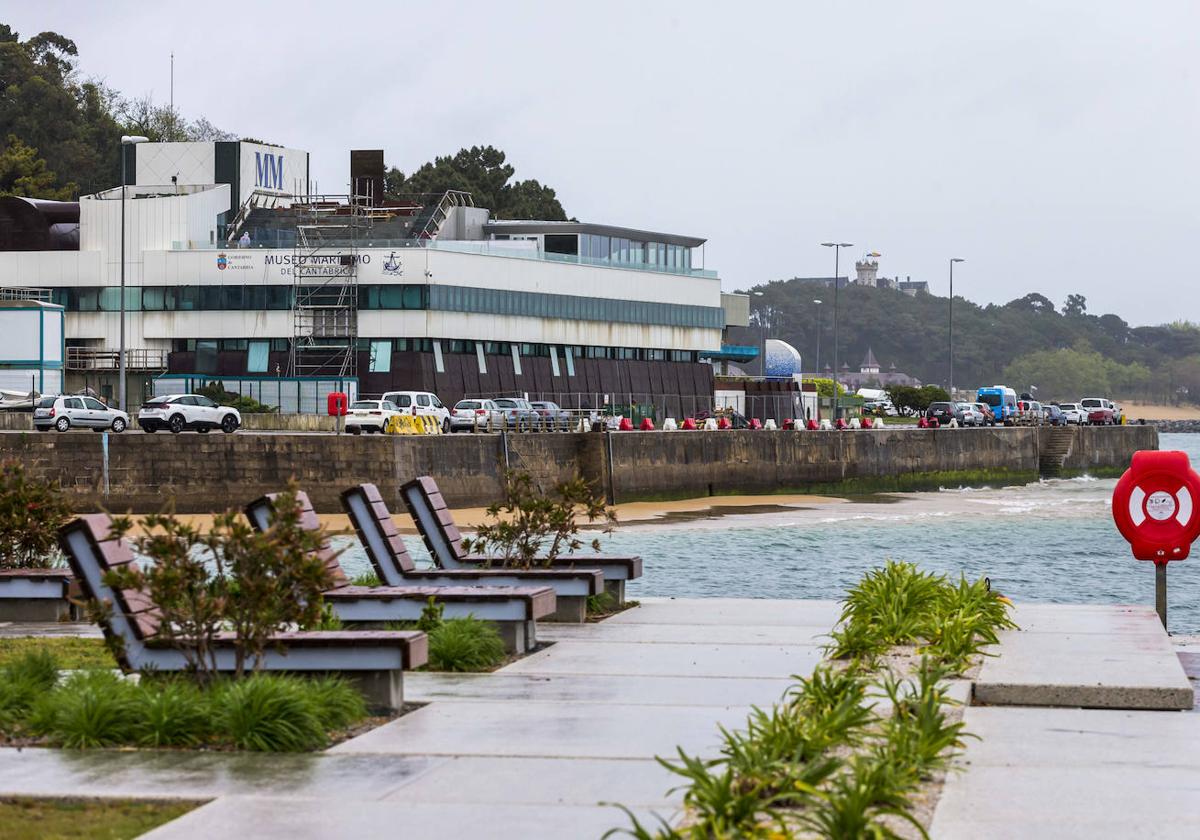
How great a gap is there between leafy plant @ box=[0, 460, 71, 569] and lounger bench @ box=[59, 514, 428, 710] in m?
6.81

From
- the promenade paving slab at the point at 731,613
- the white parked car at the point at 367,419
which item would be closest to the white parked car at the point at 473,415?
the white parked car at the point at 367,419

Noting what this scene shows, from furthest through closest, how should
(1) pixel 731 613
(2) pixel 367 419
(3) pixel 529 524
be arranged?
(2) pixel 367 419 < (3) pixel 529 524 < (1) pixel 731 613

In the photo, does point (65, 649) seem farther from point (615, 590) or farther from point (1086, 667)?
point (1086, 667)

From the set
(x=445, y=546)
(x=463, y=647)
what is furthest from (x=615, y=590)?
(x=463, y=647)

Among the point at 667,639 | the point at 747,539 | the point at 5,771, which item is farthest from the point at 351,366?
the point at 5,771

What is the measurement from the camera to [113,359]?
266ft

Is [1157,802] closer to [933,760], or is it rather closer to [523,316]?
[933,760]

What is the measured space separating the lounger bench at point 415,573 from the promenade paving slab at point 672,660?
61.8 inches

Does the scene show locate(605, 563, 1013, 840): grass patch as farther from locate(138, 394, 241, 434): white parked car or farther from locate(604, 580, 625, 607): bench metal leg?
locate(138, 394, 241, 434): white parked car

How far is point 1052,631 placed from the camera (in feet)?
48.3

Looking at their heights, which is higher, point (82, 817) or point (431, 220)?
point (431, 220)

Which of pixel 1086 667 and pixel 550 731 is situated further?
pixel 1086 667

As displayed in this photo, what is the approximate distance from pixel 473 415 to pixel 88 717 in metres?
54.9

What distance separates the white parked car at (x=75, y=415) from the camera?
183 feet
